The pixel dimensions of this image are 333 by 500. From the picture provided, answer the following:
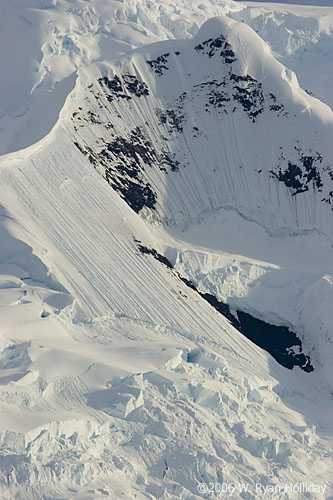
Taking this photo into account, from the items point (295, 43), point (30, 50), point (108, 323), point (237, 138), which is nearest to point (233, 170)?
point (237, 138)

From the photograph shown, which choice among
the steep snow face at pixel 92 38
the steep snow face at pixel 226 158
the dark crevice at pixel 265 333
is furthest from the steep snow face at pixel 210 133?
the steep snow face at pixel 92 38

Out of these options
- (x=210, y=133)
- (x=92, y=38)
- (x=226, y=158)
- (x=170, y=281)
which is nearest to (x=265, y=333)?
(x=170, y=281)

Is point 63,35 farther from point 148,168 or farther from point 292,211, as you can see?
point 292,211

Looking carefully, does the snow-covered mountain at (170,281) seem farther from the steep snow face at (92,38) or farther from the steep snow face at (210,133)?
the steep snow face at (92,38)

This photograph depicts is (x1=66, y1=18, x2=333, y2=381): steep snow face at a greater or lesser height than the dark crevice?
greater

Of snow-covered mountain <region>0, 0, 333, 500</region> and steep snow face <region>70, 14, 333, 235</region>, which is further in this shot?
steep snow face <region>70, 14, 333, 235</region>

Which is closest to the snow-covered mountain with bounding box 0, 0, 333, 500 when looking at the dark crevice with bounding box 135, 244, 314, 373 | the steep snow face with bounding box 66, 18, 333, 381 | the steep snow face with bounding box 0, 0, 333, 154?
the steep snow face with bounding box 66, 18, 333, 381

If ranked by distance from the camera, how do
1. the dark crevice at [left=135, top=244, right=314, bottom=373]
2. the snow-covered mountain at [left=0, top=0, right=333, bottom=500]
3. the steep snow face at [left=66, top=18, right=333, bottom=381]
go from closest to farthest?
the snow-covered mountain at [left=0, top=0, right=333, bottom=500]
the dark crevice at [left=135, top=244, right=314, bottom=373]
the steep snow face at [left=66, top=18, right=333, bottom=381]

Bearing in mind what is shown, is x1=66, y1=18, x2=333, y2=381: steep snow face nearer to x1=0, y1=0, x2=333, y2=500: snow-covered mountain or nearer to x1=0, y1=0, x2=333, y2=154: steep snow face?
x1=0, y1=0, x2=333, y2=500: snow-covered mountain
